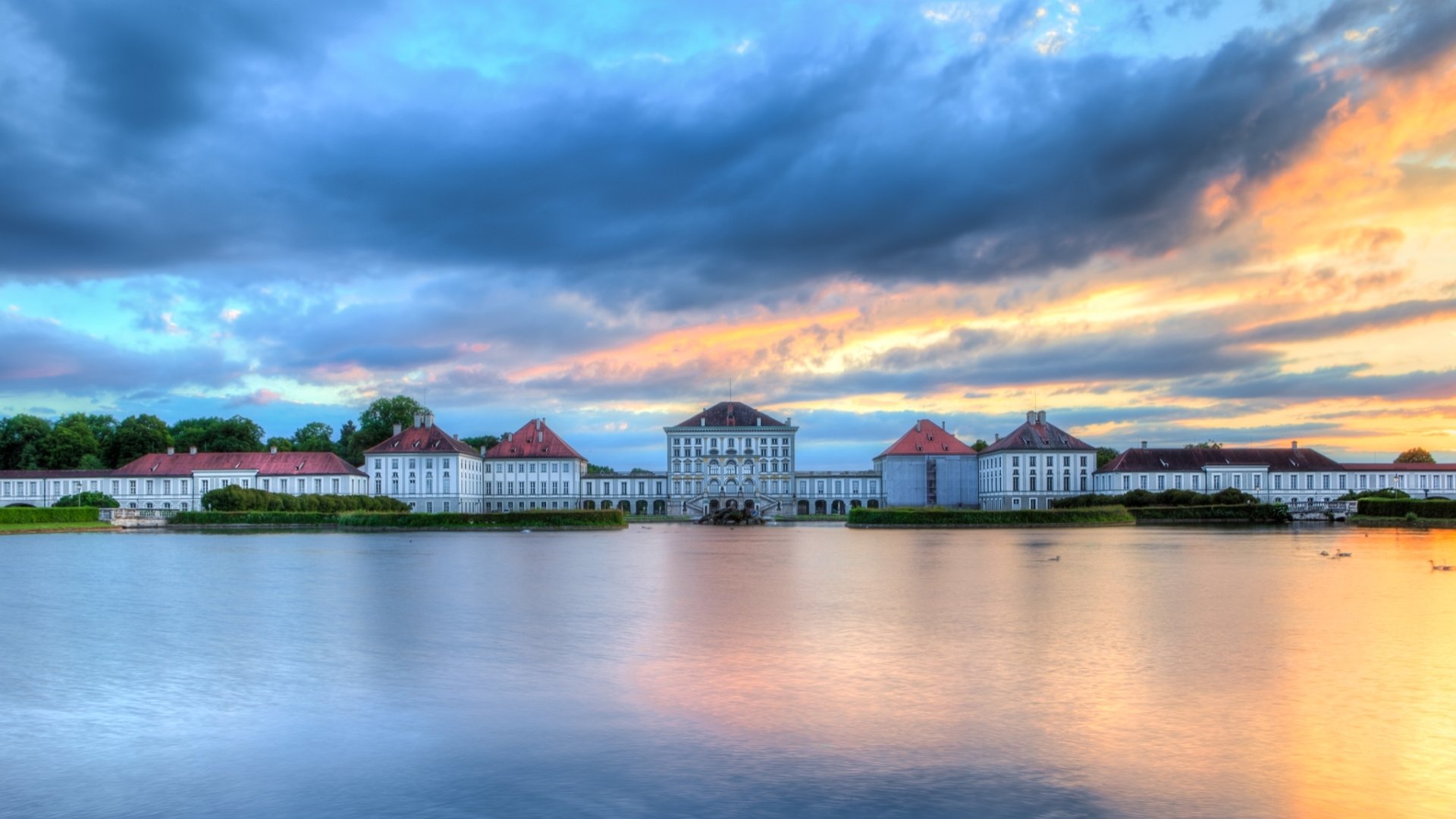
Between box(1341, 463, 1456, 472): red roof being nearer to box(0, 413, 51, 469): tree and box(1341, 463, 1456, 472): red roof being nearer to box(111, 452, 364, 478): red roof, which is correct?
box(111, 452, 364, 478): red roof

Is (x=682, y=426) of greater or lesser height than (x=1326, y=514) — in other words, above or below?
above

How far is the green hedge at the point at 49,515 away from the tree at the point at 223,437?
30077mm

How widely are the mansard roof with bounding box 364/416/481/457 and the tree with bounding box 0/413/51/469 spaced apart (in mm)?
28926

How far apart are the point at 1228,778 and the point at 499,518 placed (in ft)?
213

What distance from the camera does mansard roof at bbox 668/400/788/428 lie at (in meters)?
113

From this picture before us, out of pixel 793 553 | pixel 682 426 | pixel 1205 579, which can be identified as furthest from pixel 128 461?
pixel 1205 579

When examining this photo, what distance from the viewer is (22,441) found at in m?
107

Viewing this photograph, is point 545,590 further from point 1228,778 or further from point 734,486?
point 734,486

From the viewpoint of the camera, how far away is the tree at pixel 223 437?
113m

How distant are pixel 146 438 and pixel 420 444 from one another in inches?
1060

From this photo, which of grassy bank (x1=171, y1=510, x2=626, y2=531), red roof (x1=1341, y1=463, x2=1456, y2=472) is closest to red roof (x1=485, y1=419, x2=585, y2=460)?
grassy bank (x1=171, y1=510, x2=626, y2=531)

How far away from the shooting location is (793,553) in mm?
41938

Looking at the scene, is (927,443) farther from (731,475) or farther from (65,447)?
(65,447)

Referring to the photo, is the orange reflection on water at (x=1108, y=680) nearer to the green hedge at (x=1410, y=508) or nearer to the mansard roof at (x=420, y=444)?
the green hedge at (x=1410, y=508)
